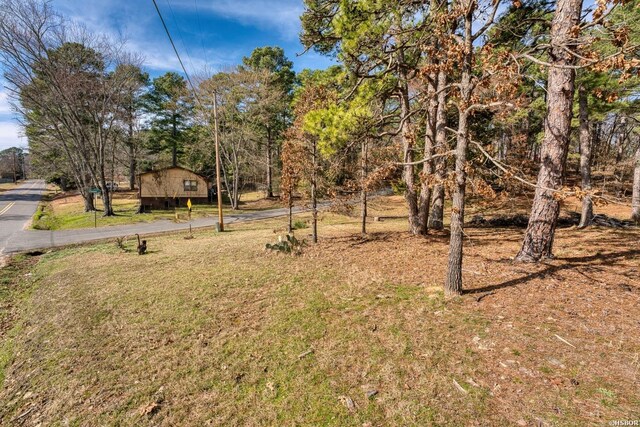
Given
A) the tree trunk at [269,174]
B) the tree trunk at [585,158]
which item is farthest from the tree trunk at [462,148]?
the tree trunk at [269,174]

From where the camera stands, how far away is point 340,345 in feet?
13.7

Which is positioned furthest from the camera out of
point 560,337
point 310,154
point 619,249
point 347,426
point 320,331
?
point 310,154

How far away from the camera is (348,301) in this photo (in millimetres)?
5648

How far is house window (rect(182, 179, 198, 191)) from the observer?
28141mm

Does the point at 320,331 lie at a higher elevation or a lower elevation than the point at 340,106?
lower

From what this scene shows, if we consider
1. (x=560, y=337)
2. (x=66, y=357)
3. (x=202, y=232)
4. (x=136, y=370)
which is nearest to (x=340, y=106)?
(x=560, y=337)

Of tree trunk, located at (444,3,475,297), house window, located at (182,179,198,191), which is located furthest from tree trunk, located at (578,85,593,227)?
house window, located at (182,179,198,191)

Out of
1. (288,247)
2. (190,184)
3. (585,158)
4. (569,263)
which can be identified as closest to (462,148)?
(569,263)

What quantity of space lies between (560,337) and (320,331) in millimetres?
3267

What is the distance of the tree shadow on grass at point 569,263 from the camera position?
17.9 ft

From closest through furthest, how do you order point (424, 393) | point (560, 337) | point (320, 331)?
point (424, 393) → point (560, 337) → point (320, 331)

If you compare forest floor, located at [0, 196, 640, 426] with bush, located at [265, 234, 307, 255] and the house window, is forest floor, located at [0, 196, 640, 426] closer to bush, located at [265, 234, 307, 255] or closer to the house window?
bush, located at [265, 234, 307, 255]

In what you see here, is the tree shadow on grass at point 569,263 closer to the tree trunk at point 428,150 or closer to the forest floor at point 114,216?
the tree trunk at point 428,150

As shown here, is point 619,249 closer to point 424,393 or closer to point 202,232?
point 424,393
